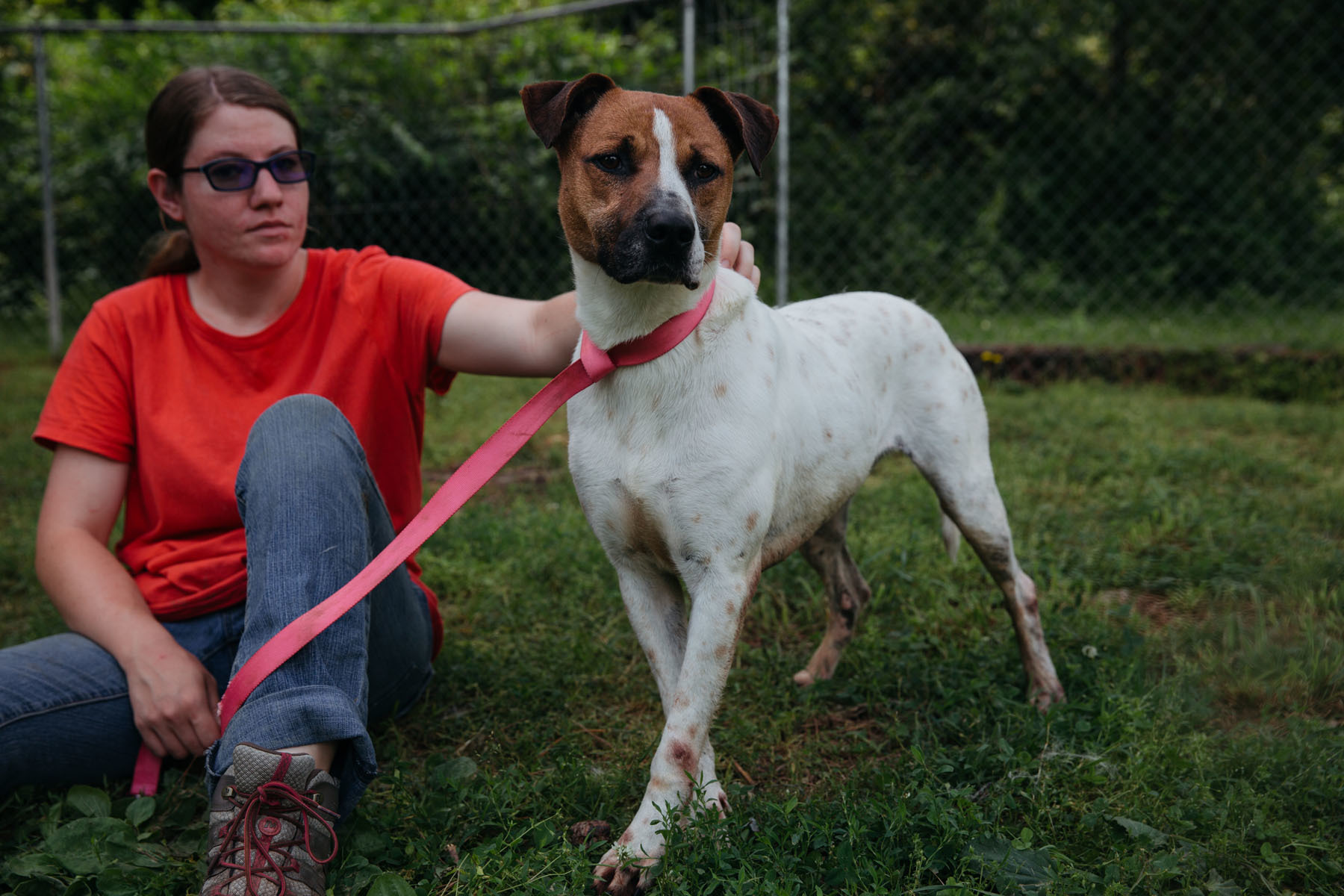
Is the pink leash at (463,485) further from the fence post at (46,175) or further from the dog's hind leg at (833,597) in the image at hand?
the fence post at (46,175)

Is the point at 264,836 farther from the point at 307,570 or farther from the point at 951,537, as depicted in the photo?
the point at 951,537

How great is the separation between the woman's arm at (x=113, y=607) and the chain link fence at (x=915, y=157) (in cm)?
497

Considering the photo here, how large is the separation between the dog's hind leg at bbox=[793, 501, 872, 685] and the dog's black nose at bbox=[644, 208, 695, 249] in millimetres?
1203

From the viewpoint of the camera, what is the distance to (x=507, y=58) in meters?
7.36

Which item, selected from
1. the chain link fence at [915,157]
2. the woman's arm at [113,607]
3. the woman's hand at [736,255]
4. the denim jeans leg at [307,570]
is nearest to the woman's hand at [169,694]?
the woman's arm at [113,607]

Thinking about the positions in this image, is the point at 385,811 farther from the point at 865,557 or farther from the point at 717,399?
the point at 865,557

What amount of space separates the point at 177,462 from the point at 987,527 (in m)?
1.99

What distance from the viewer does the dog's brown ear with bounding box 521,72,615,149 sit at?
78.8 inches

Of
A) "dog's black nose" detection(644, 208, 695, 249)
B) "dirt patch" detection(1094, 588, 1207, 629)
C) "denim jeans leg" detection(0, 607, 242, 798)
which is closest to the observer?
"dog's black nose" detection(644, 208, 695, 249)

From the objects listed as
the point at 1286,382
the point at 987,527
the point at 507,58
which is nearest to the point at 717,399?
the point at 987,527

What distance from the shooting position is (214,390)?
2.40m

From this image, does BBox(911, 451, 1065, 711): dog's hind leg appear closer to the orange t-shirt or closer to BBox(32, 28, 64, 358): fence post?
the orange t-shirt

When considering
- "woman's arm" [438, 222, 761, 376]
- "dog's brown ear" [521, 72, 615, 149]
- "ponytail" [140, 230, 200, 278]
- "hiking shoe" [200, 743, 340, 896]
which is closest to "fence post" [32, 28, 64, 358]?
"ponytail" [140, 230, 200, 278]

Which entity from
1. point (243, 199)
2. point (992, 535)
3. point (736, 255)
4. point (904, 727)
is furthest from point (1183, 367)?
point (243, 199)
